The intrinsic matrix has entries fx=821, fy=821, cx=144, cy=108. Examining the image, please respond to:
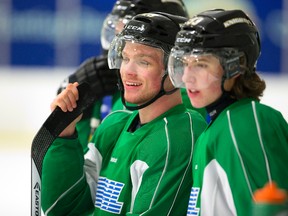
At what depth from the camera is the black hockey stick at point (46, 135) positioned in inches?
96.2

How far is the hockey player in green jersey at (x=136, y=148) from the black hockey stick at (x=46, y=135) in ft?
0.08

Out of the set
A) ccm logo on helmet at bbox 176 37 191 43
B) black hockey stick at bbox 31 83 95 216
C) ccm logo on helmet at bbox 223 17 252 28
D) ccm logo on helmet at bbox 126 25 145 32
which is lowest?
black hockey stick at bbox 31 83 95 216

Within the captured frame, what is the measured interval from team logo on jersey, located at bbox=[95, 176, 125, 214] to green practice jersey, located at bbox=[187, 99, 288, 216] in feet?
1.28

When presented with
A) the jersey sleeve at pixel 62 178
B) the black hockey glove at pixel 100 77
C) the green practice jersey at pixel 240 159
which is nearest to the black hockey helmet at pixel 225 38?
the green practice jersey at pixel 240 159

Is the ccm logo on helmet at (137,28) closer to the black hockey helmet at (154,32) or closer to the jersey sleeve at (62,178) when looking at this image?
the black hockey helmet at (154,32)

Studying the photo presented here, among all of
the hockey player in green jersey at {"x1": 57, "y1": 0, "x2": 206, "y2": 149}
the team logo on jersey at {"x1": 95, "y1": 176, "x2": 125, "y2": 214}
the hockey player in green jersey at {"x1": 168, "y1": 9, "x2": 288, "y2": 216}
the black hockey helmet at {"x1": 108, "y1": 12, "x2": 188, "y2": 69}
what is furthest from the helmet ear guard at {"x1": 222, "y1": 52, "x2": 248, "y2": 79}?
the hockey player in green jersey at {"x1": 57, "y1": 0, "x2": 206, "y2": 149}

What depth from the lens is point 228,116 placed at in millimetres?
2043

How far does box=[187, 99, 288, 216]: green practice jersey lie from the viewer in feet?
6.39

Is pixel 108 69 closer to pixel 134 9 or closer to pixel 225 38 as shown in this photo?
pixel 134 9

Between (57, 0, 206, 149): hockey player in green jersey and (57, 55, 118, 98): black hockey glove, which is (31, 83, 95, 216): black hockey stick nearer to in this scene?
(57, 0, 206, 149): hockey player in green jersey

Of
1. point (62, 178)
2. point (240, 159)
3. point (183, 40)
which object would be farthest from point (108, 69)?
point (240, 159)

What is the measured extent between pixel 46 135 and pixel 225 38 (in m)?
0.71

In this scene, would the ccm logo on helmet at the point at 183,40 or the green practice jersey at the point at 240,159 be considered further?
the ccm logo on helmet at the point at 183,40

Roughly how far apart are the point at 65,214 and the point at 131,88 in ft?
1.57
